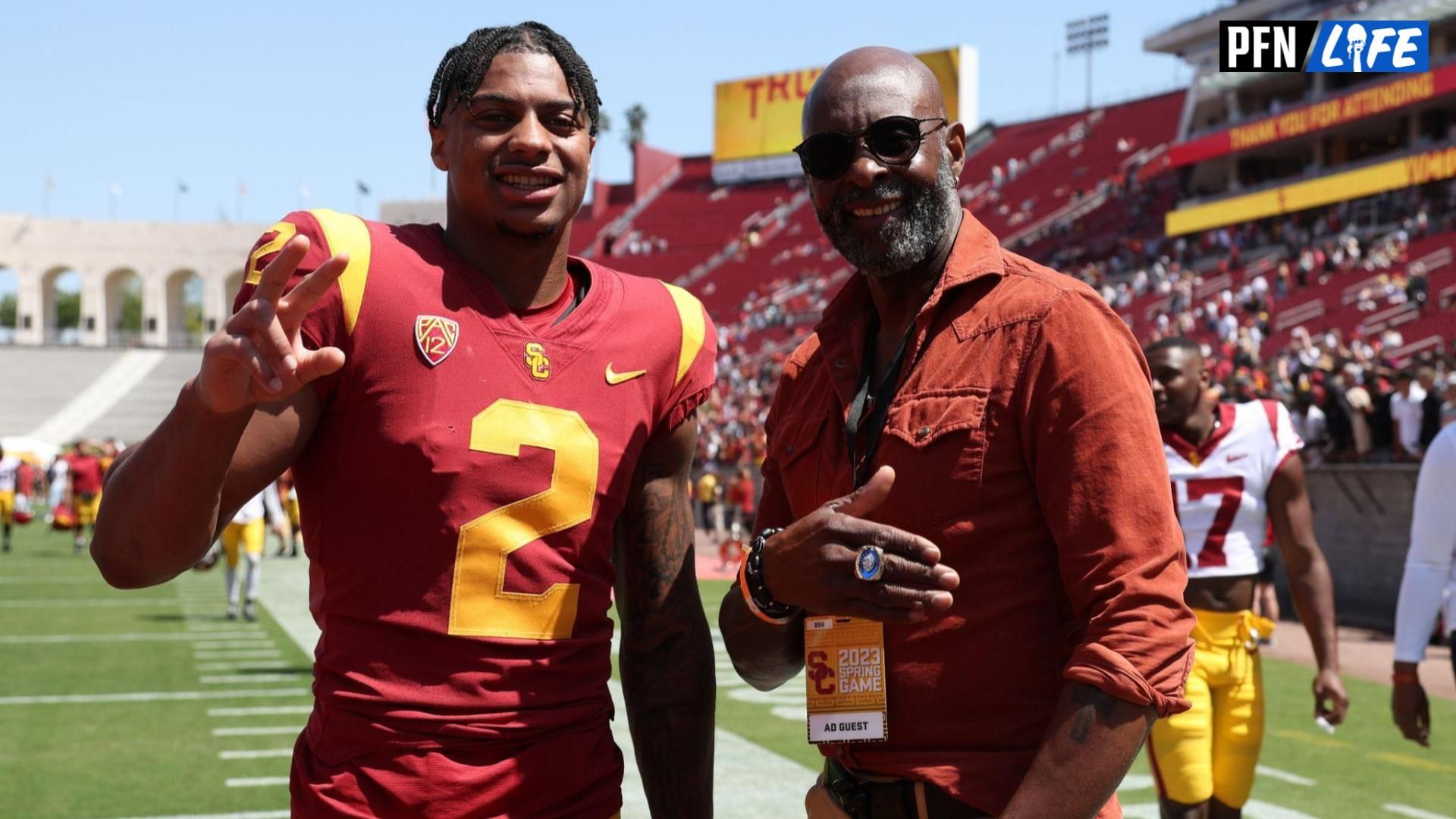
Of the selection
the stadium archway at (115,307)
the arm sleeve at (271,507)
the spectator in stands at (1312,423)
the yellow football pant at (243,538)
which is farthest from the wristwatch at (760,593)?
the stadium archway at (115,307)

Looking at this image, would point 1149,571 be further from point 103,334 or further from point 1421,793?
point 103,334

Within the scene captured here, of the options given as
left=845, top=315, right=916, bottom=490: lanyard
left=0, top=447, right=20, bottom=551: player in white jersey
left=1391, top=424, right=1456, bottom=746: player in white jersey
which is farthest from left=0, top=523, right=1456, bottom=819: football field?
left=0, top=447, right=20, bottom=551: player in white jersey

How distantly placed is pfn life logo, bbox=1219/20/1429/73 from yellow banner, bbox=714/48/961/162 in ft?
71.0

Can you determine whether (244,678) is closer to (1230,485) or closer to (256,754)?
(256,754)

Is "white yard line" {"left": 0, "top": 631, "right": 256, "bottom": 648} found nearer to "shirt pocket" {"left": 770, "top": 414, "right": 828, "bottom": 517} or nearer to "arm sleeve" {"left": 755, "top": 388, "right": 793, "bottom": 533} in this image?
"arm sleeve" {"left": 755, "top": 388, "right": 793, "bottom": 533}

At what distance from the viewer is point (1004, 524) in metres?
2.15

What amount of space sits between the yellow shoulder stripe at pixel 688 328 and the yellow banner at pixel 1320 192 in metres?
30.7

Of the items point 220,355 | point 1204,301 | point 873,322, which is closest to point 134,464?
point 220,355

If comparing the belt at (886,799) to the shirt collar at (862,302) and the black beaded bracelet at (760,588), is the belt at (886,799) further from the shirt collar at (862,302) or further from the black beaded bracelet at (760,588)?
the shirt collar at (862,302)

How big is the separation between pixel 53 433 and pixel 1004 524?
58.9 meters

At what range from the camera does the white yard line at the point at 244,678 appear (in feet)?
32.7

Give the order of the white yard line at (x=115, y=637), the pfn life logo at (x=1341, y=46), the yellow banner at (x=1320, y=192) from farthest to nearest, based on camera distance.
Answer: the pfn life logo at (x=1341, y=46) → the yellow banner at (x=1320, y=192) → the white yard line at (x=115, y=637)

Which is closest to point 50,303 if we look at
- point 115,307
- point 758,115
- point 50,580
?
Answer: point 115,307

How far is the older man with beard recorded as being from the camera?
2.02 m
